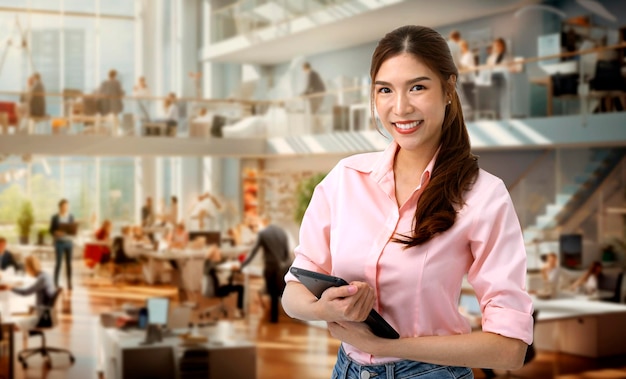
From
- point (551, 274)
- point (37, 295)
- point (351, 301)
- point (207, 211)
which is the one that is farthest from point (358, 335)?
point (207, 211)

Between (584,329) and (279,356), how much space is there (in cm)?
371

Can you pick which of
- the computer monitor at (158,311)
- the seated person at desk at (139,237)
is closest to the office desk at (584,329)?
the computer monitor at (158,311)

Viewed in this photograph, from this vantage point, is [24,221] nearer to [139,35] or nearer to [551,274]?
[139,35]

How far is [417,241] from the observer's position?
1.50 m

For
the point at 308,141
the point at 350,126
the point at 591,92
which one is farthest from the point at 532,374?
the point at 308,141

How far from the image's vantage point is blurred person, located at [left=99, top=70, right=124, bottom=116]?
58.4 ft

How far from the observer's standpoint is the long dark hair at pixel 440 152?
1.50m

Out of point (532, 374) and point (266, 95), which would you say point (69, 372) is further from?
point (266, 95)

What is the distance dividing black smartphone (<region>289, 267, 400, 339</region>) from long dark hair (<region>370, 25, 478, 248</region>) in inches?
5.3

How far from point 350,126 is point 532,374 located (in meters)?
6.96

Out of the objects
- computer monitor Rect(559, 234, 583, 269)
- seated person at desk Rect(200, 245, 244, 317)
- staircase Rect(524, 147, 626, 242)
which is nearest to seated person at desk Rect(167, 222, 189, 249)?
seated person at desk Rect(200, 245, 244, 317)

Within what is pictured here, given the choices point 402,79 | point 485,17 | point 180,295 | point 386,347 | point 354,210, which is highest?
point 485,17

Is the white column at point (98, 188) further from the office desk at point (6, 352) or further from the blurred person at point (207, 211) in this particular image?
the office desk at point (6, 352)

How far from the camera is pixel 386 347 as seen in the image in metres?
1.51
